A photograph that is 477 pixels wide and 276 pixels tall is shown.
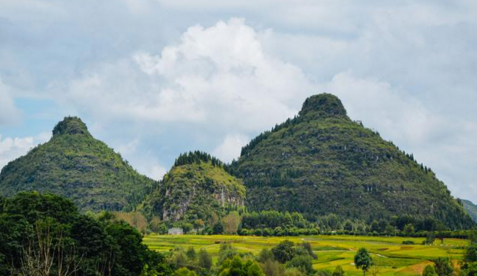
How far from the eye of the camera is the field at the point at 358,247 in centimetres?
13296

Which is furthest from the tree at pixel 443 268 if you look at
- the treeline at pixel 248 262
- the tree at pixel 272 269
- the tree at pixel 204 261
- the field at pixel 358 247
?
the tree at pixel 204 261

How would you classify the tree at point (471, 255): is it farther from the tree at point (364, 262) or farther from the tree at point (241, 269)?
the tree at point (241, 269)

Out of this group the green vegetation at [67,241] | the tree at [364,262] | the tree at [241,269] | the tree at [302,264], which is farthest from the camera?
the tree at [364,262]

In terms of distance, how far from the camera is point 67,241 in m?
83.2

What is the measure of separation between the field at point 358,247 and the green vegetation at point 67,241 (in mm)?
42558

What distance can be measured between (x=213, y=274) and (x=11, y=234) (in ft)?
137

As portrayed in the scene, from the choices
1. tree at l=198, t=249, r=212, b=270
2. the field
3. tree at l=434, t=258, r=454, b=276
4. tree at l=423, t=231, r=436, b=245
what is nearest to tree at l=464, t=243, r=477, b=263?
the field

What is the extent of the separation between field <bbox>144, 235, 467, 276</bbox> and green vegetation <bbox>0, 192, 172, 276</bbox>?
42558 mm

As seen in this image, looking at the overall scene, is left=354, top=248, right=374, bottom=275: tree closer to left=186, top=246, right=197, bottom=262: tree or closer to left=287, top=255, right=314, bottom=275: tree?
left=287, top=255, right=314, bottom=275: tree

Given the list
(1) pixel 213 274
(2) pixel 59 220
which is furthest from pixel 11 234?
(1) pixel 213 274

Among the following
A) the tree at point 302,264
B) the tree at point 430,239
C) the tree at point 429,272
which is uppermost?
the tree at point 430,239

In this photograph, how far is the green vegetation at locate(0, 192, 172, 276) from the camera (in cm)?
7962

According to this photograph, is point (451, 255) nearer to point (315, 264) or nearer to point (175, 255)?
point (315, 264)

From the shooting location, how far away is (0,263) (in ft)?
254
